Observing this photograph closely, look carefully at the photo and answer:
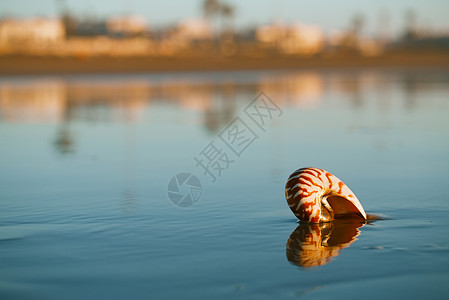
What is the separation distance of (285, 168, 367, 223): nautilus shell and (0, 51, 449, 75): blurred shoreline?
48.9 metres

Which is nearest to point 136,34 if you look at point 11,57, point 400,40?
point 11,57

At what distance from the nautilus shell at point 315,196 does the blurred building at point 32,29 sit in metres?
91.7

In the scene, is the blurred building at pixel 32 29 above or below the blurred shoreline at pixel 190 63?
above

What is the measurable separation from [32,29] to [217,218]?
97.8m

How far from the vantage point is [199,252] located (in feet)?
15.3

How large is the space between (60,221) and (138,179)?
7.43 ft

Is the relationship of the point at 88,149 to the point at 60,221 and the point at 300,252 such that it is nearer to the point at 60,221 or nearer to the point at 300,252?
the point at 60,221

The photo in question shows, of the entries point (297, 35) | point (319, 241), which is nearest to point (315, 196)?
point (319, 241)

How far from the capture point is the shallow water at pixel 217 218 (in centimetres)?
403

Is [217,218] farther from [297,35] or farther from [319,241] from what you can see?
[297,35]

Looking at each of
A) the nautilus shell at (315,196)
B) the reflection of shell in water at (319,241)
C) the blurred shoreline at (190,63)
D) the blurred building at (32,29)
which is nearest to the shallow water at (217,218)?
the reflection of shell in water at (319,241)

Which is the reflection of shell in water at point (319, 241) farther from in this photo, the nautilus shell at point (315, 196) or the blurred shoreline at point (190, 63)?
A: the blurred shoreline at point (190, 63)

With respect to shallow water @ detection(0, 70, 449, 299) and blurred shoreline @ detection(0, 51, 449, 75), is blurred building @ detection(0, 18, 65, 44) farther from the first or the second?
shallow water @ detection(0, 70, 449, 299)

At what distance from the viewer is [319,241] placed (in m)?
5.02
